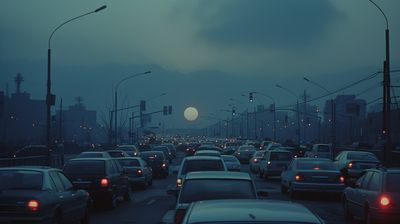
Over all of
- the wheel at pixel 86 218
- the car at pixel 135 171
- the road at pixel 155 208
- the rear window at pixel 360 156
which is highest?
the rear window at pixel 360 156

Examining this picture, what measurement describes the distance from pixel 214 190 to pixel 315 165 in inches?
557

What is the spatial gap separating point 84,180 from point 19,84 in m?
137

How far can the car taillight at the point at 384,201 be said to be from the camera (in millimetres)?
15273

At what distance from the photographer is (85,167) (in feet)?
72.0

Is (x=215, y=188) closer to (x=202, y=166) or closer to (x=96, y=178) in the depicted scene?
(x=202, y=166)

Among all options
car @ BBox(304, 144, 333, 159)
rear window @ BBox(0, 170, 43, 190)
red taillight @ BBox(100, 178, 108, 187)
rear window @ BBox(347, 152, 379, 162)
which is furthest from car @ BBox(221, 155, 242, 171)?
rear window @ BBox(0, 170, 43, 190)

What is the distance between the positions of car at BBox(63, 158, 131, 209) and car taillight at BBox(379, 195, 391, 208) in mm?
9013

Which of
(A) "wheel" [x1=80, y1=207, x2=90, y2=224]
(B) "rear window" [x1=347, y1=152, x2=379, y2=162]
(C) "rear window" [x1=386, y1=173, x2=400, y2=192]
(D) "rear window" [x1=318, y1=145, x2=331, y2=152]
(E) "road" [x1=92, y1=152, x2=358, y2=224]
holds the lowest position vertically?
(E) "road" [x1=92, y1=152, x2=358, y2=224]

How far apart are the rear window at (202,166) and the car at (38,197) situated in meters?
4.56

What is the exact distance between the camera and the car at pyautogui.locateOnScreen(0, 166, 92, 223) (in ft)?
44.1

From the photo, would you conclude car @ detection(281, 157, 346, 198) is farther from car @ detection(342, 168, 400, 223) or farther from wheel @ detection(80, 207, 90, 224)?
wheel @ detection(80, 207, 90, 224)

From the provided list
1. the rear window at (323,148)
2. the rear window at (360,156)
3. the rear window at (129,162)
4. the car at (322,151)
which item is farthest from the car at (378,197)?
the rear window at (323,148)

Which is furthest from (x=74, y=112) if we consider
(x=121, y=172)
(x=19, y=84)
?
(x=121, y=172)

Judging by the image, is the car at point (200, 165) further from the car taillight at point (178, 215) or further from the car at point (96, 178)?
the car taillight at point (178, 215)
